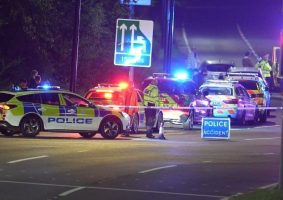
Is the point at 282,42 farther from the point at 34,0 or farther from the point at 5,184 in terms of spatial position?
the point at 34,0

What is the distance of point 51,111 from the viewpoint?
20969mm

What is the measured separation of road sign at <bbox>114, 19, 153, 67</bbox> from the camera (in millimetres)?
22766

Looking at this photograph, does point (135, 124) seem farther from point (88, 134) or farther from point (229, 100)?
point (229, 100)

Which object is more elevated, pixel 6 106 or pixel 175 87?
pixel 175 87

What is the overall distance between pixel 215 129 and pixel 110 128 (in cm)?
345

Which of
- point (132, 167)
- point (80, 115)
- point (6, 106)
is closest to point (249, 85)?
point (80, 115)

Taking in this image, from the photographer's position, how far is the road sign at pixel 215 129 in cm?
2245

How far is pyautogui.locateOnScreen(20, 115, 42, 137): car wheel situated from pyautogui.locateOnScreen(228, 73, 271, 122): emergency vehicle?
13.0 m

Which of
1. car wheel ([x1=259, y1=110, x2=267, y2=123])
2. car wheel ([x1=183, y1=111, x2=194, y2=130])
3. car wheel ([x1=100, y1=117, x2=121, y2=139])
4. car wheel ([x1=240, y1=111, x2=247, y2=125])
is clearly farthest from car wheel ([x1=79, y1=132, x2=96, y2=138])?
car wheel ([x1=259, y1=110, x2=267, y2=123])

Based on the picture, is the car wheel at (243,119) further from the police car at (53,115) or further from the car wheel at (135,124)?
the police car at (53,115)

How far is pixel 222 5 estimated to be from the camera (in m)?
86.1

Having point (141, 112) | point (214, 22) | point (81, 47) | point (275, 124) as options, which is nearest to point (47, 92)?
point (141, 112)

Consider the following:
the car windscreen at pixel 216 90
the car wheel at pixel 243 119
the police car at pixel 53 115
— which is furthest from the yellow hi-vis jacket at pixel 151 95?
the car wheel at pixel 243 119

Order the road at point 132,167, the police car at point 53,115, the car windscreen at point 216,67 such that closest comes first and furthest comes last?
the road at point 132,167, the police car at point 53,115, the car windscreen at point 216,67
